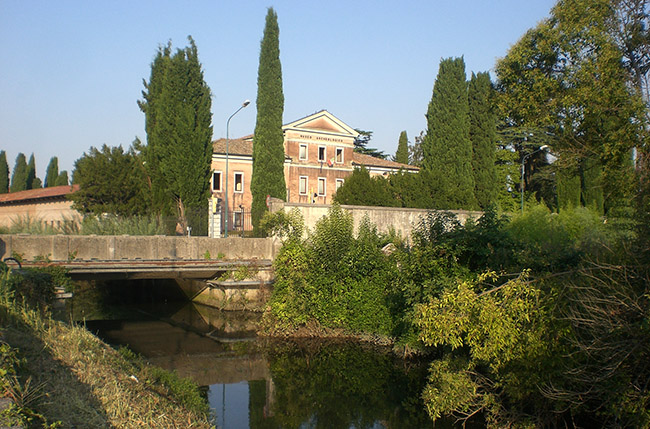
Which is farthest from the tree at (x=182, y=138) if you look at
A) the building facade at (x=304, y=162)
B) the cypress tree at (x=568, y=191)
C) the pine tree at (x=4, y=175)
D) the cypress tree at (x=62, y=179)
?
the pine tree at (x=4, y=175)

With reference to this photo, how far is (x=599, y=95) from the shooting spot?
10.5 meters

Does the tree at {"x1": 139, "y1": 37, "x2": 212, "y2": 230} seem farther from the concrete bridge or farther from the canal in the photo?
the canal

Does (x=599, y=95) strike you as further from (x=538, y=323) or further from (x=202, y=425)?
(x=202, y=425)

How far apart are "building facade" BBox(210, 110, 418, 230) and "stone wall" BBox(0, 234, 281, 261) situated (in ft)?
61.0

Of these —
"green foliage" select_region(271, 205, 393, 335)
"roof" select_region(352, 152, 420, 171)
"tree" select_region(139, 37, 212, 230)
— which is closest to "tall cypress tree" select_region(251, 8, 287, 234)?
"tree" select_region(139, 37, 212, 230)

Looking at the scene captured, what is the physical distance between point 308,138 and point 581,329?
35.7 metres

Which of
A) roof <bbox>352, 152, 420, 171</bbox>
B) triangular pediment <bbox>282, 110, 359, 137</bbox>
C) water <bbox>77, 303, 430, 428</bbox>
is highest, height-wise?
triangular pediment <bbox>282, 110, 359, 137</bbox>

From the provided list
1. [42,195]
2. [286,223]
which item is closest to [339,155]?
[42,195]

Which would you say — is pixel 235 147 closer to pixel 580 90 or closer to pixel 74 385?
pixel 580 90

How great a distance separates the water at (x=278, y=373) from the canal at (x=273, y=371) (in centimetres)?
2

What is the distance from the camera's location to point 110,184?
32.9m

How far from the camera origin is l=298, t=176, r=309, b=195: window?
43.0m

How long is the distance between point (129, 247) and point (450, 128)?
2629 centimetres

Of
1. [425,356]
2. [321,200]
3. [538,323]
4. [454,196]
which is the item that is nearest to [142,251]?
[425,356]
